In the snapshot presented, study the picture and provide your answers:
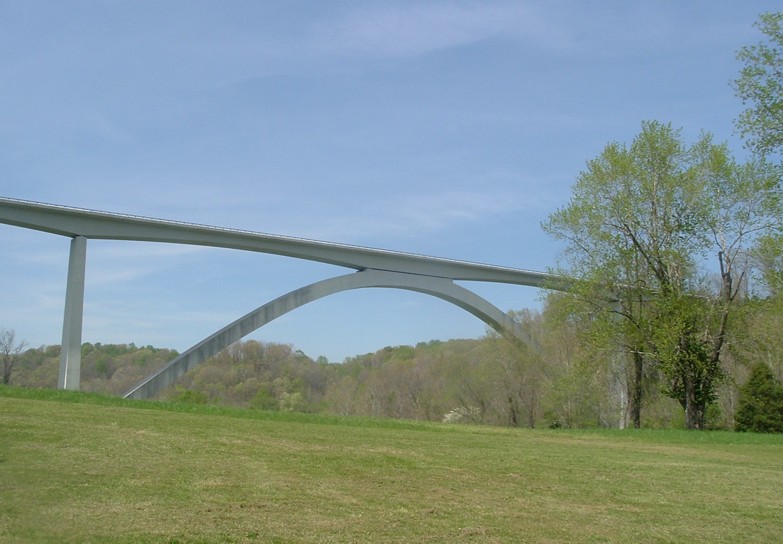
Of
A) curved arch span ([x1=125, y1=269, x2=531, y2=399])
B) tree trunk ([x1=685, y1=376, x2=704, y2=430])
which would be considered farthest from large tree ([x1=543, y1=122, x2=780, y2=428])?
curved arch span ([x1=125, y1=269, x2=531, y2=399])

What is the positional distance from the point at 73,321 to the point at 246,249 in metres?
8.78

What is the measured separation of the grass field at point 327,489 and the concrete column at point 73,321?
47.4ft

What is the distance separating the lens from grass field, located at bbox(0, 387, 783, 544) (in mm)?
6828

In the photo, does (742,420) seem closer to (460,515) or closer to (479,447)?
(479,447)

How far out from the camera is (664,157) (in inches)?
1024

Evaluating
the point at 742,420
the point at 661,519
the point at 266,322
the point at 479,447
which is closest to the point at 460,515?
the point at 661,519

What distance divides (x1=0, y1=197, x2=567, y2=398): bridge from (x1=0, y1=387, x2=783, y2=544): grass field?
1527 centimetres

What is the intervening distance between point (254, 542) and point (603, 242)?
22.4 meters

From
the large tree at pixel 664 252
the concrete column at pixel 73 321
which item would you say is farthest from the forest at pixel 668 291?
the concrete column at pixel 73 321

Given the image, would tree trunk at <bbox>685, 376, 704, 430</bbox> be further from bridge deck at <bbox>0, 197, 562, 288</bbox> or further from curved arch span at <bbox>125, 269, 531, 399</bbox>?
curved arch span at <bbox>125, 269, 531, 399</bbox>

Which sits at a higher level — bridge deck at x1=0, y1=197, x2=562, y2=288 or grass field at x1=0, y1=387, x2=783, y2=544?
bridge deck at x1=0, y1=197, x2=562, y2=288

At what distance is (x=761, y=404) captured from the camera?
2712cm

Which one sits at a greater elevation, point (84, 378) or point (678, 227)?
point (678, 227)

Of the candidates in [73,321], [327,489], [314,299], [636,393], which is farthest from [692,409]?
[73,321]
